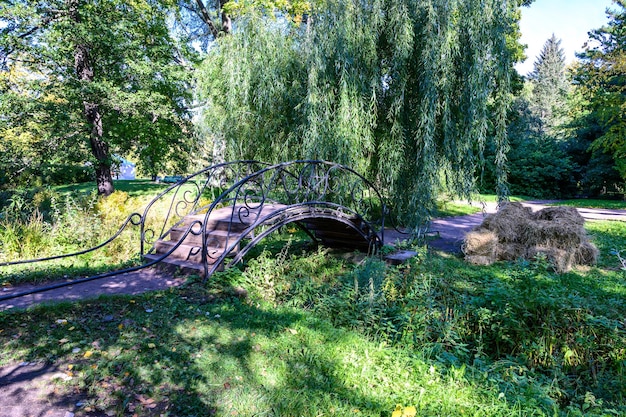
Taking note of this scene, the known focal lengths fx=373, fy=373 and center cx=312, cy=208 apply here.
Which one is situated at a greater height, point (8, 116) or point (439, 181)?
point (8, 116)

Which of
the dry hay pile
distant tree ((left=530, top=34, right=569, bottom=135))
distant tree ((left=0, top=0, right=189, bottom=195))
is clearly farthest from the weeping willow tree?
distant tree ((left=530, top=34, right=569, bottom=135))

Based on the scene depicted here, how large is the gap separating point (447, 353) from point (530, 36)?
75.0 ft

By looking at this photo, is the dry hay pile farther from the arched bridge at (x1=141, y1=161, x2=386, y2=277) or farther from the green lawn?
the green lawn

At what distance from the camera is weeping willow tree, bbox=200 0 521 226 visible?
290 inches

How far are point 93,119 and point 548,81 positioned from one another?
5611cm

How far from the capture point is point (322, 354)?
10.4 ft

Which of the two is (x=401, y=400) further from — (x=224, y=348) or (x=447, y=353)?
(x=224, y=348)

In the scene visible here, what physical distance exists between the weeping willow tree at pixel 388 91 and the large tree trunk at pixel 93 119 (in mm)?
5266

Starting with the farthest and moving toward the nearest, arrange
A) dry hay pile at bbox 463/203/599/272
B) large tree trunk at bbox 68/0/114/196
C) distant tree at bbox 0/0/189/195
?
large tree trunk at bbox 68/0/114/196
distant tree at bbox 0/0/189/195
dry hay pile at bbox 463/203/599/272

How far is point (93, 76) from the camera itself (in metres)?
11.4

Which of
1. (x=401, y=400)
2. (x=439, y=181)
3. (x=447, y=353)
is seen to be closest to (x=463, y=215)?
(x=439, y=181)

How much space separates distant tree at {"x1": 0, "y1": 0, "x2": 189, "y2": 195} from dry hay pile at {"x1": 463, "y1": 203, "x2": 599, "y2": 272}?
31.4 feet

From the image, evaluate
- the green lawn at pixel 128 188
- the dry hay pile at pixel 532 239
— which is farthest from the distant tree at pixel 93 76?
the dry hay pile at pixel 532 239

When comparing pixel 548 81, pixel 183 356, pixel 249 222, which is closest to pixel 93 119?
pixel 249 222
